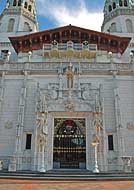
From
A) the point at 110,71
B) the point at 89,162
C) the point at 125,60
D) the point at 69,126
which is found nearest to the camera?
the point at 89,162

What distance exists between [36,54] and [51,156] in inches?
558

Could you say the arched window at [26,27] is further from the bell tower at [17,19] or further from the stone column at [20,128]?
the stone column at [20,128]

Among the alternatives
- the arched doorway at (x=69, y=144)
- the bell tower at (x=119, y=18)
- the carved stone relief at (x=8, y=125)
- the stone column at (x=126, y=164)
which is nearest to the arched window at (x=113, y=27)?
the bell tower at (x=119, y=18)

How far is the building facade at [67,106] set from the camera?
2292 cm

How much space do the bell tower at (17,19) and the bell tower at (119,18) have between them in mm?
13154

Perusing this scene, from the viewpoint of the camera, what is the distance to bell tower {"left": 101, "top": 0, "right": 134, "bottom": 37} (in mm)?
37438

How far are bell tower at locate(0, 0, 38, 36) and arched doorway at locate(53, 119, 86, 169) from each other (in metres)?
18.8

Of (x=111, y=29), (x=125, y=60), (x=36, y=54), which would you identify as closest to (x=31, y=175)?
(x=36, y=54)

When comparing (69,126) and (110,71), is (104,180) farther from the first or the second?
(110,71)

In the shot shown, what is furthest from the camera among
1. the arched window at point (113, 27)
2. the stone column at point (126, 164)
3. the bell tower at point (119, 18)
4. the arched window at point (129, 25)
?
the arched window at point (113, 27)

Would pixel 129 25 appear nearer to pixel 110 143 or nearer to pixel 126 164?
pixel 110 143

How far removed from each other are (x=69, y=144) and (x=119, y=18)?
24998 mm

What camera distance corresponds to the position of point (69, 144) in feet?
79.4

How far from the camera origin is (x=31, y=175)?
52.1ft
